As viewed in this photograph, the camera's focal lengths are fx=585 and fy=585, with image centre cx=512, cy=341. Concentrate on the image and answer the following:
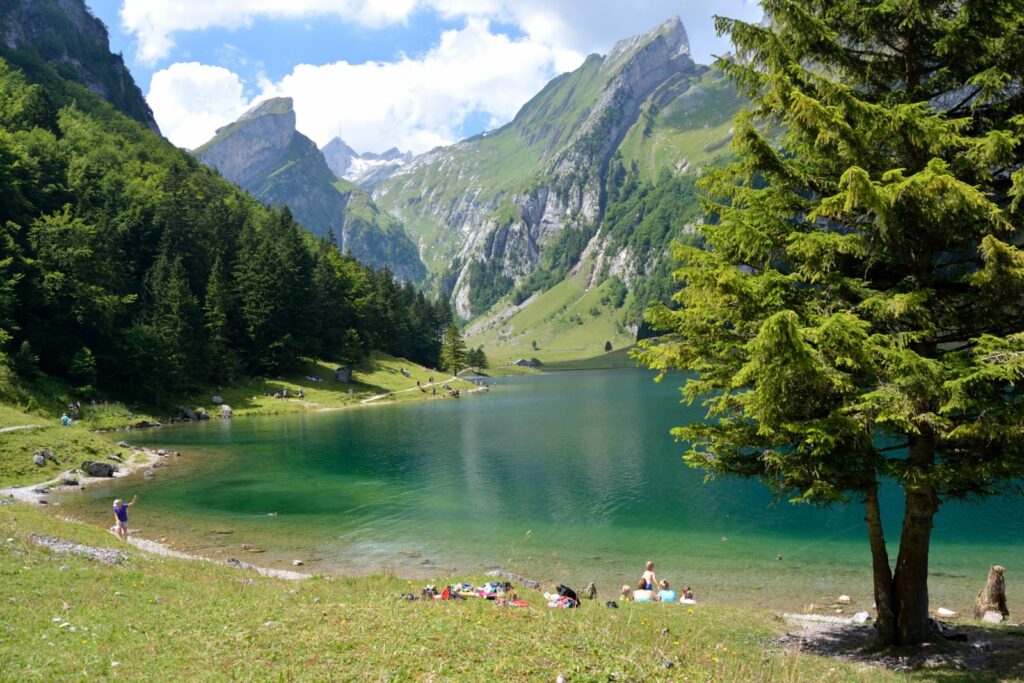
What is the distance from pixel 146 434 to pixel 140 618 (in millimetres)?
66644

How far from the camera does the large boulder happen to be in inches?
1779

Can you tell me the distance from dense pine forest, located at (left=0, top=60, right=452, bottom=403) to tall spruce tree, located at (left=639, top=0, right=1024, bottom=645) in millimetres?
71998

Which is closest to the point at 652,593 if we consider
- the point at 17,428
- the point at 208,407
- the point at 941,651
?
the point at 941,651

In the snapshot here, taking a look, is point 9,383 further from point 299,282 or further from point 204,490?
point 299,282

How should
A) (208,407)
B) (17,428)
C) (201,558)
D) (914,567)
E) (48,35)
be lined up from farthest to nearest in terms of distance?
(48,35), (208,407), (17,428), (201,558), (914,567)

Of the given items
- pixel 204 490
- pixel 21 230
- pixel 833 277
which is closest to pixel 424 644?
pixel 833 277

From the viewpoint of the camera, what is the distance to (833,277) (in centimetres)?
1373

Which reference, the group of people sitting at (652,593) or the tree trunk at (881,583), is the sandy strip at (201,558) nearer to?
the group of people sitting at (652,593)

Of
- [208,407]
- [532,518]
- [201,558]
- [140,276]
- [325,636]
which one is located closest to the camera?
[325,636]

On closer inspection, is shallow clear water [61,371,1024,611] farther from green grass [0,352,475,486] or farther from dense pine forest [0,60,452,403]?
dense pine forest [0,60,452,403]

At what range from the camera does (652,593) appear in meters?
22.4

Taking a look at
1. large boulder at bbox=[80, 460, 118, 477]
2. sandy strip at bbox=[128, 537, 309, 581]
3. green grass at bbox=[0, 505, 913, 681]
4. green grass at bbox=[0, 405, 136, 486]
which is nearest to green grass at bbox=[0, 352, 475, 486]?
green grass at bbox=[0, 405, 136, 486]

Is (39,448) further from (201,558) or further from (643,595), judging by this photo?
(643,595)

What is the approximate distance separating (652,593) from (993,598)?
1175 centimetres
